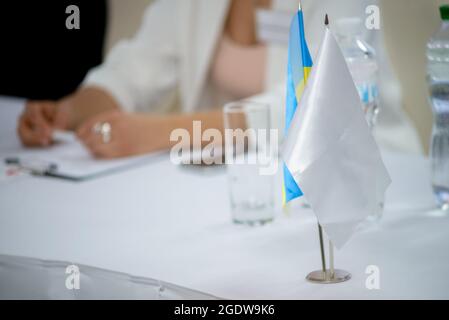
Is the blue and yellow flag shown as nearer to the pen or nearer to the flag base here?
the flag base

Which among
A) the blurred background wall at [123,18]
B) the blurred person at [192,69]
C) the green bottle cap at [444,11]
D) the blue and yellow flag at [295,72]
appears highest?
the blurred background wall at [123,18]

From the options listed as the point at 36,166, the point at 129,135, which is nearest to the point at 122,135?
the point at 129,135

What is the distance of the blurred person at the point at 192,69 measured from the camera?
1580 mm

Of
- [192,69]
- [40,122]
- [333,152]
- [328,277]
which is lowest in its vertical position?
[328,277]

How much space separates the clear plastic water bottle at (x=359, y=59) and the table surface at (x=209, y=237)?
16 centimetres

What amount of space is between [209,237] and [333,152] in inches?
10.8

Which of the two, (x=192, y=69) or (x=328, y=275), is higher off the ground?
(x=192, y=69)

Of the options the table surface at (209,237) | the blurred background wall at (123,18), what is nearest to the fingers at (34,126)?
the table surface at (209,237)

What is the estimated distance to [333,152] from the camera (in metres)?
0.62

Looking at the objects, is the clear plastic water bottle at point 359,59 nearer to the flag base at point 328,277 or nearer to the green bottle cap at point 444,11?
the green bottle cap at point 444,11

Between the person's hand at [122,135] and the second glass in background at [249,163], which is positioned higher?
the person's hand at [122,135]

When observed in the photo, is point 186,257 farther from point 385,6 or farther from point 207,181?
point 385,6

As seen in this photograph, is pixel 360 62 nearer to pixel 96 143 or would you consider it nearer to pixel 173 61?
pixel 96 143

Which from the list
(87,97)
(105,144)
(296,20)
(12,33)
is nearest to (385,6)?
(87,97)
